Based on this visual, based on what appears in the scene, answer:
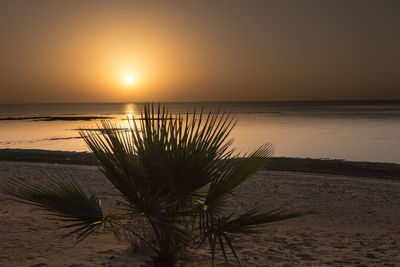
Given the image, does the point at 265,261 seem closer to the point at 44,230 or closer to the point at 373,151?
the point at 44,230

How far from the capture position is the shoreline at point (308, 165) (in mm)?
15469

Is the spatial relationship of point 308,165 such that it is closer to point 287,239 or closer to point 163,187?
point 287,239

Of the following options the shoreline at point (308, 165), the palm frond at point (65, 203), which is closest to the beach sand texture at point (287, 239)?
the palm frond at point (65, 203)

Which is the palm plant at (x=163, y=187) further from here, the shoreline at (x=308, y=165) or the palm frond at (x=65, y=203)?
the shoreline at (x=308, y=165)

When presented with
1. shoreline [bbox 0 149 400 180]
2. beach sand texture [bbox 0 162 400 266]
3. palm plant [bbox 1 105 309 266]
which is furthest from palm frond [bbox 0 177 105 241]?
→ shoreline [bbox 0 149 400 180]

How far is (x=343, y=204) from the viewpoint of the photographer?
9.27 m

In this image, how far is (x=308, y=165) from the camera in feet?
57.9

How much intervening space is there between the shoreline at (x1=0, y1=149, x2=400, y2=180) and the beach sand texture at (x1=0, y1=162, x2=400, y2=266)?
5.18 metres

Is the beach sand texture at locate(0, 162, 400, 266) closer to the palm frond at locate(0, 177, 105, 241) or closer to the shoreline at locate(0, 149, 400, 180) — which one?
the palm frond at locate(0, 177, 105, 241)

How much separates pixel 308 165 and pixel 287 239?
11.8 metres

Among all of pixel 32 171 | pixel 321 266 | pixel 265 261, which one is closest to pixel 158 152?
pixel 265 261

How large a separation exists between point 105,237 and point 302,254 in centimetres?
326

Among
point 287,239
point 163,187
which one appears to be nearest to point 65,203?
point 163,187

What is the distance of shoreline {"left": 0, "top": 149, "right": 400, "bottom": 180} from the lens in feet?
50.8
